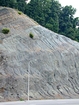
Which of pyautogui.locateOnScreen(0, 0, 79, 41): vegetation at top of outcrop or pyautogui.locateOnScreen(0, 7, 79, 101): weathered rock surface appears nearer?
pyautogui.locateOnScreen(0, 7, 79, 101): weathered rock surface

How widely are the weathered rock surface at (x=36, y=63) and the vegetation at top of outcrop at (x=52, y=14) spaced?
580 inches

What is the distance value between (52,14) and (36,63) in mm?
32372

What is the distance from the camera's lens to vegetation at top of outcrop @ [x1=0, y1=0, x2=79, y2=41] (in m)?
74.8

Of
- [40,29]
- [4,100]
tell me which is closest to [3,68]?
[4,100]

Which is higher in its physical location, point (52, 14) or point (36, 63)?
point (52, 14)

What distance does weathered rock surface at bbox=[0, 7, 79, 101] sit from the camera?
150 ft

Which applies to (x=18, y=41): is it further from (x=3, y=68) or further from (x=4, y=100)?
(x=4, y=100)

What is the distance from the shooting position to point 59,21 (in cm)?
8400

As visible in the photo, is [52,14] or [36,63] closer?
[36,63]

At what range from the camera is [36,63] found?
5047cm

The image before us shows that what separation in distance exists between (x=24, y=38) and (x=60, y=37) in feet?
25.9

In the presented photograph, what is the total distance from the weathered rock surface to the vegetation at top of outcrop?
1473 centimetres

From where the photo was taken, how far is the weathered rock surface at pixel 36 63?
4572 cm

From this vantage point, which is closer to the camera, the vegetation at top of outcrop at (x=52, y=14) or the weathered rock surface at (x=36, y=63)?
the weathered rock surface at (x=36, y=63)
